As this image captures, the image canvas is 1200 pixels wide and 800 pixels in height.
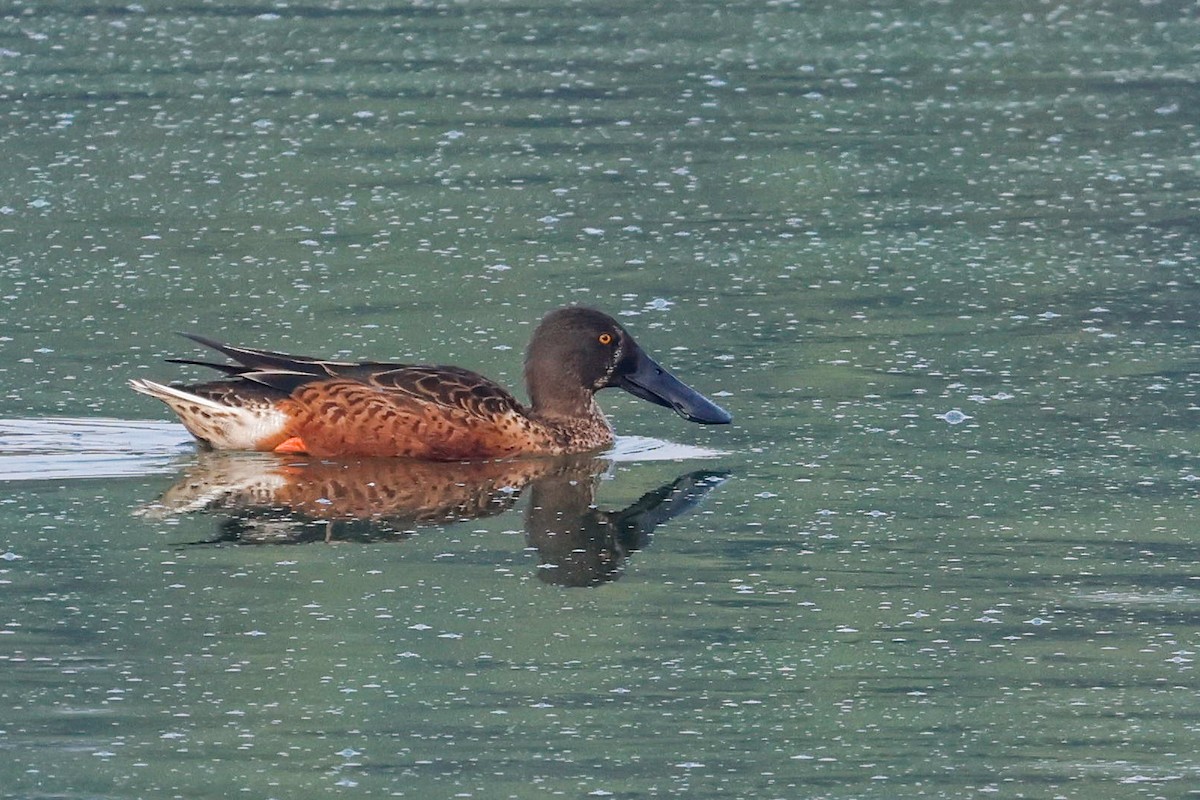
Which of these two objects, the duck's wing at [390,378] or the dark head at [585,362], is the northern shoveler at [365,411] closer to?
the duck's wing at [390,378]

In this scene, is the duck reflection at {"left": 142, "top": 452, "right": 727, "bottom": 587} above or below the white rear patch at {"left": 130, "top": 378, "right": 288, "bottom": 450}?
below

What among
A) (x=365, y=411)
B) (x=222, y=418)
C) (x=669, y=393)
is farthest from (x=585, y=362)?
(x=222, y=418)

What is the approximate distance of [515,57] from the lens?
17.5 metres

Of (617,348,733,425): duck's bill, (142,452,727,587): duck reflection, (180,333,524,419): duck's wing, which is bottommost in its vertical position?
(142,452,727,587): duck reflection

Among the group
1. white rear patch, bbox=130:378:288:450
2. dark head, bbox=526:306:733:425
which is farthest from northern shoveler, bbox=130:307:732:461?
dark head, bbox=526:306:733:425

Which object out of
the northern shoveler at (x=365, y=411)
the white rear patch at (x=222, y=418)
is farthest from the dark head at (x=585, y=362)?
the white rear patch at (x=222, y=418)

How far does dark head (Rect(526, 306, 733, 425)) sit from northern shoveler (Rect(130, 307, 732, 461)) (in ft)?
0.57

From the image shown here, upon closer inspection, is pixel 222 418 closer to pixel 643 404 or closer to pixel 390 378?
pixel 390 378

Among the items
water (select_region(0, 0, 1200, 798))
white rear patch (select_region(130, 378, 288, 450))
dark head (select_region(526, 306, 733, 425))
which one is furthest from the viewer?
dark head (select_region(526, 306, 733, 425))

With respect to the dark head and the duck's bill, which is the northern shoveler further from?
the dark head

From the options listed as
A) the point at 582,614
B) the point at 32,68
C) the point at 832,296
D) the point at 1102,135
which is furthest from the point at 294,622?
the point at 32,68

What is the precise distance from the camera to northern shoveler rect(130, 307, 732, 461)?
896 centimetres

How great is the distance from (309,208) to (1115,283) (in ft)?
14.3

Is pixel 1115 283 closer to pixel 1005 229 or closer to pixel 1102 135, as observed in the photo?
pixel 1005 229
